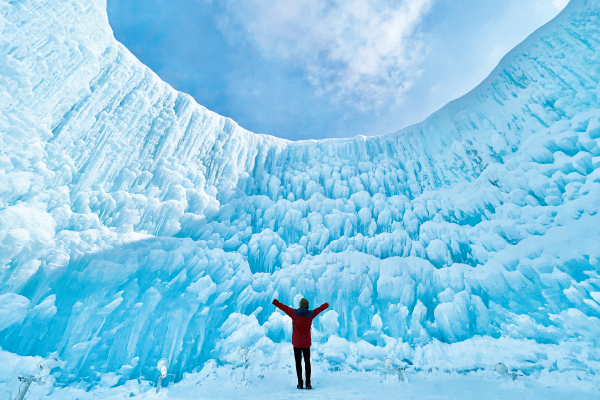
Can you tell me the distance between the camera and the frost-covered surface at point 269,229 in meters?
6.12

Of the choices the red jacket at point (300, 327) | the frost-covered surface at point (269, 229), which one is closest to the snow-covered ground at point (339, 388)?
the frost-covered surface at point (269, 229)

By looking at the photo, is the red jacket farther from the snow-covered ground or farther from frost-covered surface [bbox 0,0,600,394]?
frost-covered surface [bbox 0,0,600,394]

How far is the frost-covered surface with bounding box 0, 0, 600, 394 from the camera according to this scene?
241 inches

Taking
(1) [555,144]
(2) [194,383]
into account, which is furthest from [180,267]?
(1) [555,144]

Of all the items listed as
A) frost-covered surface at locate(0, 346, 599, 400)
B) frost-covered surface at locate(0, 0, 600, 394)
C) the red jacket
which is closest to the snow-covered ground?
frost-covered surface at locate(0, 346, 599, 400)

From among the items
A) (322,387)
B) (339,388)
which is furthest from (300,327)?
(339,388)

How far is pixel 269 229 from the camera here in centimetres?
973

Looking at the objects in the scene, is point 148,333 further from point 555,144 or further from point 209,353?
point 555,144

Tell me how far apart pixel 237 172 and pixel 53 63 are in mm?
5594

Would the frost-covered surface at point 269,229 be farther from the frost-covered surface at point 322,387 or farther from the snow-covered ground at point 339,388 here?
the snow-covered ground at point 339,388

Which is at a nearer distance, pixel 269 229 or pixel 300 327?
pixel 300 327

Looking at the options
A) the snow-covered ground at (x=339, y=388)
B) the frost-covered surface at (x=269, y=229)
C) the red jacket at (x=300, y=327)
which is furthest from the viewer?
the frost-covered surface at (x=269, y=229)

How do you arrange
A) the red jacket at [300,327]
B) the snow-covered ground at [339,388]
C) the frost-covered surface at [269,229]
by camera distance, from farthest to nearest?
the frost-covered surface at [269,229], the snow-covered ground at [339,388], the red jacket at [300,327]

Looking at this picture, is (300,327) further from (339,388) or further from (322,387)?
(339,388)
